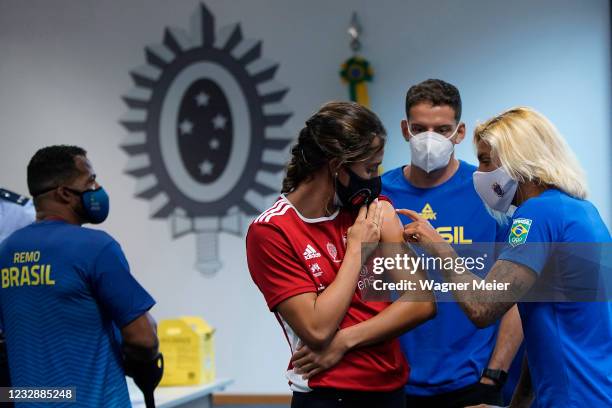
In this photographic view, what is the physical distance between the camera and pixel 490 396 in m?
2.11

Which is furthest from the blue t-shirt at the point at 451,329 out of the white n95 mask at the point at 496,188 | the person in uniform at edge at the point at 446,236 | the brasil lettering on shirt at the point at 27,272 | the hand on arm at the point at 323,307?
the brasil lettering on shirt at the point at 27,272

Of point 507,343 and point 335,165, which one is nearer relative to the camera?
point 335,165

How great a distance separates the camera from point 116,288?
6.72 ft

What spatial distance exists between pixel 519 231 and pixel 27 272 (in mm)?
1291

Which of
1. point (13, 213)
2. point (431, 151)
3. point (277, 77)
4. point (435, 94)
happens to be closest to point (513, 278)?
point (431, 151)

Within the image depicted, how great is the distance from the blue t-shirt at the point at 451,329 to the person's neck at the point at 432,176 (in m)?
0.03

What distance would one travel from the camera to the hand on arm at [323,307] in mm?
1646

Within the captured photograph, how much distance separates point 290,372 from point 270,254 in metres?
0.28

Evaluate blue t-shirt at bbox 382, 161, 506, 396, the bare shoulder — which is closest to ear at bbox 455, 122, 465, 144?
blue t-shirt at bbox 382, 161, 506, 396

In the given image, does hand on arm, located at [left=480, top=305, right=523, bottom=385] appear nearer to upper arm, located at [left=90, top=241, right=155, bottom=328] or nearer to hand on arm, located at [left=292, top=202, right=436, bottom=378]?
hand on arm, located at [left=292, top=202, right=436, bottom=378]

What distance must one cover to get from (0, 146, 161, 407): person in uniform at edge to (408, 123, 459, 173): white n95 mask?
0.90 meters

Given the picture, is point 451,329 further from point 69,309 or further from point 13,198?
point 13,198

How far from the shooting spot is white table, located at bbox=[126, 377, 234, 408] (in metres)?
2.94

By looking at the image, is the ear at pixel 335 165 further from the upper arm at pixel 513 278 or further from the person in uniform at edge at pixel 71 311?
the person in uniform at edge at pixel 71 311
